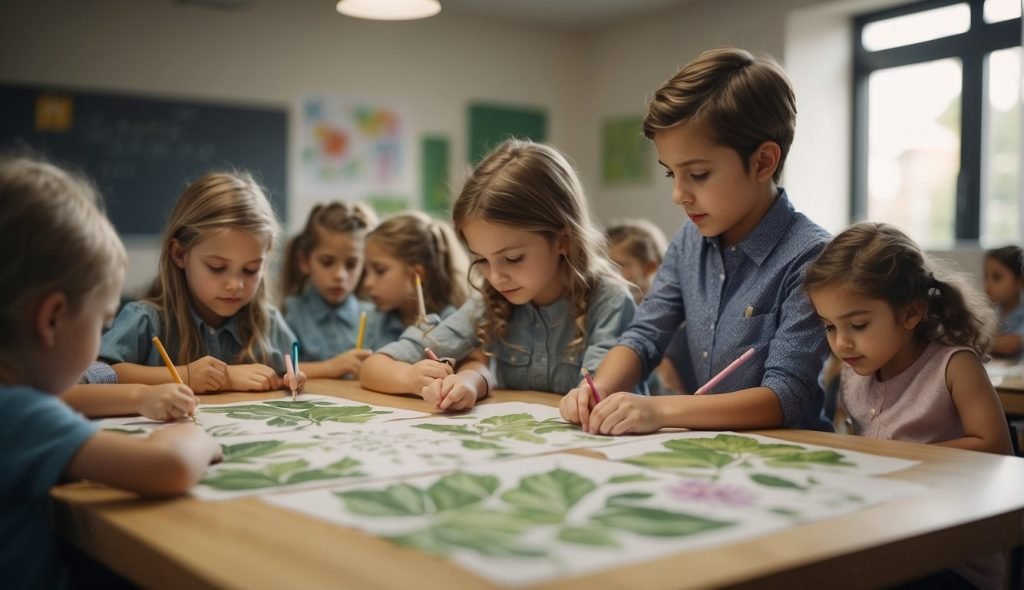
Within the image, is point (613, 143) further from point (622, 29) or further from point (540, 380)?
point (540, 380)

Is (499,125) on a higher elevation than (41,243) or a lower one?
higher

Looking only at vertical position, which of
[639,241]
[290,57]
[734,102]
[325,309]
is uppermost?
[290,57]

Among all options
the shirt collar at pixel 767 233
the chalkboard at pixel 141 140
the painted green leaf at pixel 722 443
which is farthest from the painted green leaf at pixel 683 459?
the chalkboard at pixel 141 140

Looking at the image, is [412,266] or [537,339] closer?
[537,339]

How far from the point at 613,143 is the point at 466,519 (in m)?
5.49

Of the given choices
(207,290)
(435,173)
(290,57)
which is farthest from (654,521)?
(435,173)

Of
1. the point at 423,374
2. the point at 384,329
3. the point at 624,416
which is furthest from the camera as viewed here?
the point at 384,329

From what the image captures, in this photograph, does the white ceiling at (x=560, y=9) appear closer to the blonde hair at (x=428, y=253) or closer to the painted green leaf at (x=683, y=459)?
the blonde hair at (x=428, y=253)

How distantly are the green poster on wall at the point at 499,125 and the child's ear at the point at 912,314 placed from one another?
→ 14.6ft

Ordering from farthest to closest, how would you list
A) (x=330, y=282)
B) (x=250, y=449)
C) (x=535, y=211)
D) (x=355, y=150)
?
(x=355, y=150)
(x=330, y=282)
(x=535, y=211)
(x=250, y=449)

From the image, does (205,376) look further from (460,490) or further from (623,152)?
(623,152)

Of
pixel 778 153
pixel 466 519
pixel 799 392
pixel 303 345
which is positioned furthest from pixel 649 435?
pixel 303 345

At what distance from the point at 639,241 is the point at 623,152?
3.08m

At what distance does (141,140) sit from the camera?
476 centimetres
